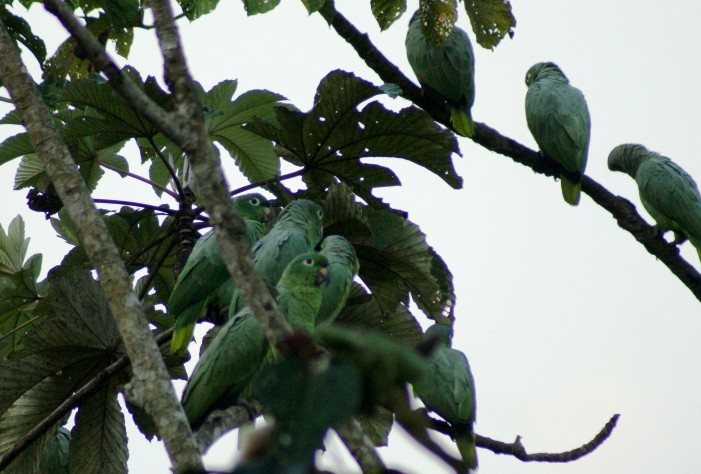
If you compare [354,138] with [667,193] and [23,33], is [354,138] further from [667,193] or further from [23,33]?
[667,193]

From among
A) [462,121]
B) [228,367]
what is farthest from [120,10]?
[462,121]

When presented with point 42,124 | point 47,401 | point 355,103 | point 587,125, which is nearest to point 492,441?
point 355,103

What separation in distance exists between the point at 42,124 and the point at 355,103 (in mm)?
1495

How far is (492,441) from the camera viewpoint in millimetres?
4105

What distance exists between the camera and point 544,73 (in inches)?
317

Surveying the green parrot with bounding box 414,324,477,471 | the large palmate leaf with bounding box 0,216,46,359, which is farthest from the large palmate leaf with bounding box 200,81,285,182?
the green parrot with bounding box 414,324,477,471

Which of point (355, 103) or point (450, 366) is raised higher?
point (355, 103)

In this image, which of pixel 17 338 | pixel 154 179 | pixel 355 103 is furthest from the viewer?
pixel 154 179

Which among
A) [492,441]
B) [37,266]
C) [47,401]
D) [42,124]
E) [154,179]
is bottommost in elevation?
[492,441]

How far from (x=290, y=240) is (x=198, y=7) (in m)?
1.35

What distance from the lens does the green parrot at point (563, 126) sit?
7.02m

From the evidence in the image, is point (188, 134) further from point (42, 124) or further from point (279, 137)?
point (279, 137)

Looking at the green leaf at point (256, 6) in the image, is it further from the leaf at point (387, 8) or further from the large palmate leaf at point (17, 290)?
the large palmate leaf at point (17, 290)

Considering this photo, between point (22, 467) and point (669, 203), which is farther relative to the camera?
point (669, 203)
